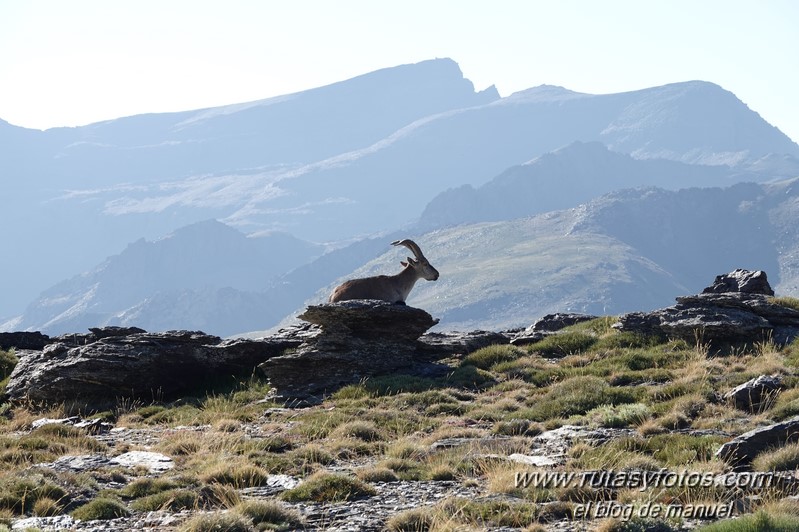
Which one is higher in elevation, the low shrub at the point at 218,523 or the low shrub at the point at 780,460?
the low shrub at the point at 218,523

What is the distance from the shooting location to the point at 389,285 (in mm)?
31734

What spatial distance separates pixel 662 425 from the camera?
17.6m

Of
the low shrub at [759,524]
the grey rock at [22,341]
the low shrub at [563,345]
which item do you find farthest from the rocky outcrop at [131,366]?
the low shrub at [759,524]

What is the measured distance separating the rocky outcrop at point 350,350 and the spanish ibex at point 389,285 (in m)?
3.09

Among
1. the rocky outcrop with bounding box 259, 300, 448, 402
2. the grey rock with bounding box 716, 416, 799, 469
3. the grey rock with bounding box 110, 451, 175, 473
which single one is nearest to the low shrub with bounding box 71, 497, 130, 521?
the grey rock with bounding box 110, 451, 175, 473

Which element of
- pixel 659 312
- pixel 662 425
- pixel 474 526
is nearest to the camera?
pixel 474 526

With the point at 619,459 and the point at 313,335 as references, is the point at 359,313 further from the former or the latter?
the point at 619,459

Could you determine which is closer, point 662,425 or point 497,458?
point 497,458

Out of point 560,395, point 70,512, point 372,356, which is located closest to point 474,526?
point 70,512

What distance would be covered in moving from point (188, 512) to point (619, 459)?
6.54m

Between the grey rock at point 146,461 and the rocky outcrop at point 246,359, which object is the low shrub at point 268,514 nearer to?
the grey rock at point 146,461

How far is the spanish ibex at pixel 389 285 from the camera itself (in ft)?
100.0

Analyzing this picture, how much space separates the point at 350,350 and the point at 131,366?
18.7 ft

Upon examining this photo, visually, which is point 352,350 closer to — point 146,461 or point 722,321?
point 146,461
